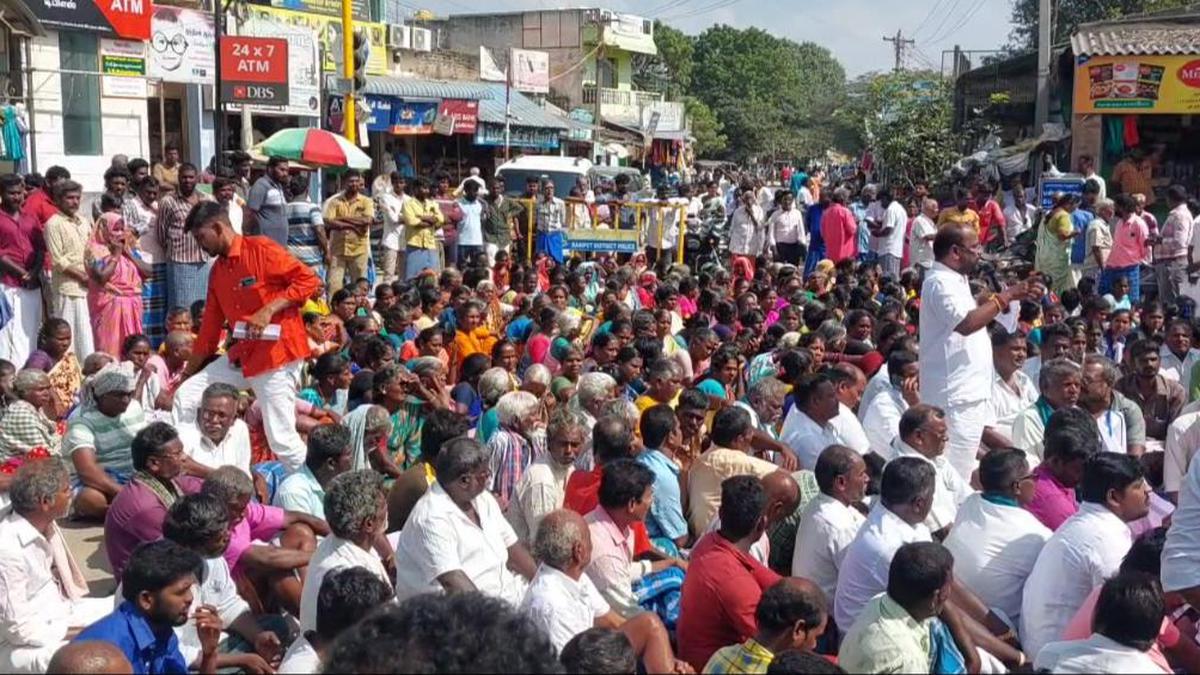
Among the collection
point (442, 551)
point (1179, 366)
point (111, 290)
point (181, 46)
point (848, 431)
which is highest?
point (181, 46)

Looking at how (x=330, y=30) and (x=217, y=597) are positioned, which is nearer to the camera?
(x=217, y=597)

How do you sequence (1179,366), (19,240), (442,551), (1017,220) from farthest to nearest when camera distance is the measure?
1. (1017,220)
2. (19,240)
3. (1179,366)
4. (442,551)

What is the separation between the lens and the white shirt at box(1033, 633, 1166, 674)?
3.53 meters

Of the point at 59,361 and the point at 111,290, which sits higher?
the point at 111,290

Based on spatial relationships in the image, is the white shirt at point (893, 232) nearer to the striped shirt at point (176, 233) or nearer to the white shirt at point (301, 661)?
the striped shirt at point (176, 233)

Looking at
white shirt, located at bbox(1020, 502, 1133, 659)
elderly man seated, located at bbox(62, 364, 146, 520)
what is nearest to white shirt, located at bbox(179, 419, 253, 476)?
elderly man seated, located at bbox(62, 364, 146, 520)

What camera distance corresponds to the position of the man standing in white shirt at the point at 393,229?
42.1 feet

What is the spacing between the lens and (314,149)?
13.6 metres

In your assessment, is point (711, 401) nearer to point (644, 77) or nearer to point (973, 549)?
point (973, 549)

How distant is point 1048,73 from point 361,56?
10494 mm

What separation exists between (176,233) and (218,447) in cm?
417

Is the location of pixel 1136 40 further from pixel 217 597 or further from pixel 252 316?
pixel 217 597

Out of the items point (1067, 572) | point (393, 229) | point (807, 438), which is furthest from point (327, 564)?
point (393, 229)

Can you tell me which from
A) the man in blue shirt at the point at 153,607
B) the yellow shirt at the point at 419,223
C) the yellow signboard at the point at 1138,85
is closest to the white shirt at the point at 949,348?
the man in blue shirt at the point at 153,607
